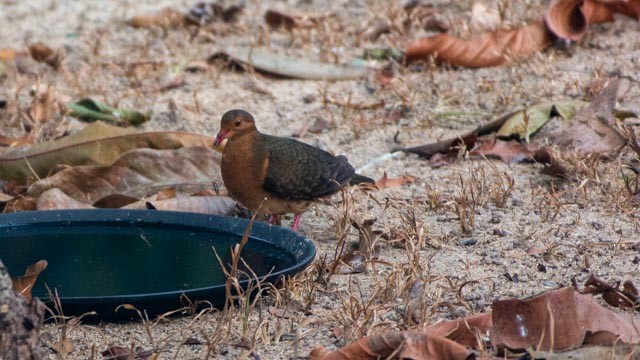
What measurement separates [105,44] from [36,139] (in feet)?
7.23

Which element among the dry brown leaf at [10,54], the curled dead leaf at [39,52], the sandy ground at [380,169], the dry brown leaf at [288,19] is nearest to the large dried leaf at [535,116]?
the sandy ground at [380,169]

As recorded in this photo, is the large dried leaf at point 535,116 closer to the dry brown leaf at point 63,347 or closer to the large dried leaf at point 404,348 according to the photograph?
the large dried leaf at point 404,348

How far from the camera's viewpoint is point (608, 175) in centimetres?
500


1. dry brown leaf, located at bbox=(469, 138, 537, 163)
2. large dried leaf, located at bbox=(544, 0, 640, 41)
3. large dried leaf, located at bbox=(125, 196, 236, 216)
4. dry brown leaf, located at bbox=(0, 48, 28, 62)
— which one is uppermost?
large dried leaf, located at bbox=(544, 0, 640, 41)

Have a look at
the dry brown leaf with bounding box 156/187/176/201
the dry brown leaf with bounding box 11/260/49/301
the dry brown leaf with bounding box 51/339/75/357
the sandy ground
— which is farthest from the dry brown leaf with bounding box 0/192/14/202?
the dry brown leaf with bounding box 51/339/75/357

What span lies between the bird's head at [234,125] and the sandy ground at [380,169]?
20.6 inches

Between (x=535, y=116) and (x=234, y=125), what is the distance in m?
1.63

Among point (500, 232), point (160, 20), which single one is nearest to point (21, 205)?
point (500, 232)

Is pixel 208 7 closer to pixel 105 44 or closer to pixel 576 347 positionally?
pixel 105 44

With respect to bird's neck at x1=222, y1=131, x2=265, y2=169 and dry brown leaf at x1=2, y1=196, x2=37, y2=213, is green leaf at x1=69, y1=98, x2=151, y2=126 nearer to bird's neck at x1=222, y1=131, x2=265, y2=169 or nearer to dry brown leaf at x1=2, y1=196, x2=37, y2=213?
dry brown leaf at x1=2, y1=196, x2=37, y2=213

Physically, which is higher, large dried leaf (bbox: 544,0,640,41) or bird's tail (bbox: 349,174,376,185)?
large dried leaf (bbox: 544,0,640,41)

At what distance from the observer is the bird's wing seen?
4688mm

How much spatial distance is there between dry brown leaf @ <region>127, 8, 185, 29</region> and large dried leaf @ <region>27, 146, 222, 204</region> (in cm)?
312

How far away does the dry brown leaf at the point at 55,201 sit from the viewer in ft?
15.5
